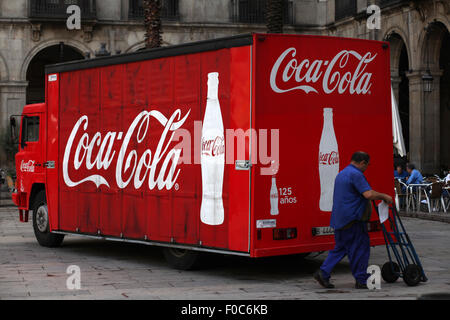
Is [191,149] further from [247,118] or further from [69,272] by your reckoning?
[69,272]

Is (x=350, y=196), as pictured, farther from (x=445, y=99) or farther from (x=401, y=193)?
(x=445, y=99)

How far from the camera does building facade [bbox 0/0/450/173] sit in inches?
1066

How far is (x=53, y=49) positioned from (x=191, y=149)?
2823 centimetres

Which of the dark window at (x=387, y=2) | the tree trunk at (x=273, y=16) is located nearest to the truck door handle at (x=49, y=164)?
the tree trunk at (x=273, y=16)

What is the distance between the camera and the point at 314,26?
35.8 meters

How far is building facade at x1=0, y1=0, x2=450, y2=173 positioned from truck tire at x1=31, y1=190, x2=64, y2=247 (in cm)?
1417

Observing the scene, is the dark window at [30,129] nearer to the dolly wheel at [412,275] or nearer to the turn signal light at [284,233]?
the turn signal light at [284,233]

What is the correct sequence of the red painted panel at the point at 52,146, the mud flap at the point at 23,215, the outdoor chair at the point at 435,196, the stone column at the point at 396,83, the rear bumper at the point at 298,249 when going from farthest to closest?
the stone column at the point at 396,83, the outdoor chair at the point at 435,196, the mud flap at the point at 23,215, the red painted panel at the point at 52,146, the rear bumper at the point at 298,249

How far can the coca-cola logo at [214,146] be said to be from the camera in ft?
34.4

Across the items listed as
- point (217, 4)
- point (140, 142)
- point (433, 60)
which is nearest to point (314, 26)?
point (217, 4)

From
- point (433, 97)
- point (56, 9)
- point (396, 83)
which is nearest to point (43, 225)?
point (433, 97)

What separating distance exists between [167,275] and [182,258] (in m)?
0.51

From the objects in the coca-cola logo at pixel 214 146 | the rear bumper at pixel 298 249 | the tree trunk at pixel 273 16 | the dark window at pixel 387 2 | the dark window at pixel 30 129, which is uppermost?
the dark window at pixel 387 2

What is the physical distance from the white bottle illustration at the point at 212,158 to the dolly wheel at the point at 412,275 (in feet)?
7.68
